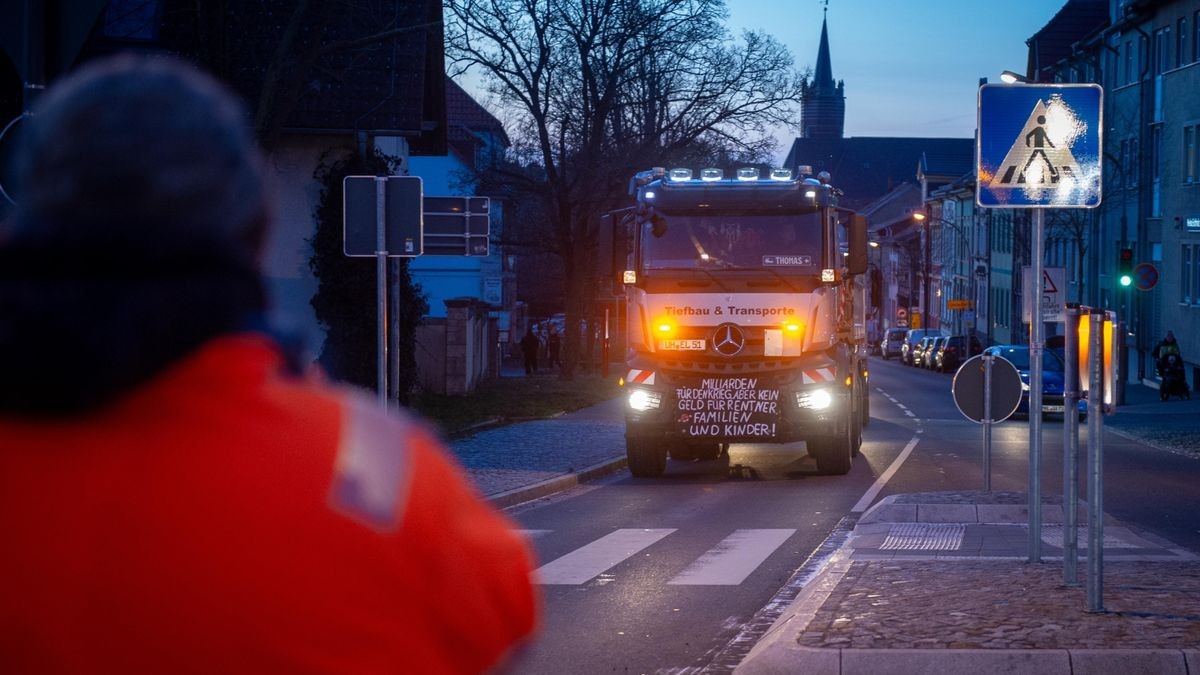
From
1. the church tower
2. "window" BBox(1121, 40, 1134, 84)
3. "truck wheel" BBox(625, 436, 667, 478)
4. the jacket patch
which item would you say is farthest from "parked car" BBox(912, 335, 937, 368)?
the church tower

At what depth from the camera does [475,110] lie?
75125 mm

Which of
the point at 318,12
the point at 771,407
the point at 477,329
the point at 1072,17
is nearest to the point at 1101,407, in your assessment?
the point at 771,407

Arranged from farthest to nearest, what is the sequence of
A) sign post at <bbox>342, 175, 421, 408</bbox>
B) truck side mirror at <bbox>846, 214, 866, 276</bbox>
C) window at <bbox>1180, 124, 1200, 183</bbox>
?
window at <bbox>1180, 124, 1200, 183</bbox> → truck side mirror at <bbox>846, 214, 866, 276</bbox> → sign post at <bbox>342, 175, 421, 408</bbox>

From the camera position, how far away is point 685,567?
36.4ft

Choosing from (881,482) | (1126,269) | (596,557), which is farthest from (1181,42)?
(596,557)

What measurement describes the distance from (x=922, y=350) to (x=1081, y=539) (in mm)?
63757

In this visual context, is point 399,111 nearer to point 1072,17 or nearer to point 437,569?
point 437,569

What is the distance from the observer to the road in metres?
8.28

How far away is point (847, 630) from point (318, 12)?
46.2 ft

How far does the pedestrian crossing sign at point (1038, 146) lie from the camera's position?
9.37 meters

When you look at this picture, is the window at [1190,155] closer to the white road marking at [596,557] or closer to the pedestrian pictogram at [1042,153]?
the white road marking at [596,557]

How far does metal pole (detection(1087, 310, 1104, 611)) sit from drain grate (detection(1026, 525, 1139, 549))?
3.59 metres

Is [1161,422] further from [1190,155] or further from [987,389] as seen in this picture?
[987,389]

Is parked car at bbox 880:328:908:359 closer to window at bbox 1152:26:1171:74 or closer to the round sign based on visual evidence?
window at bbox 1152:26:1171:74
